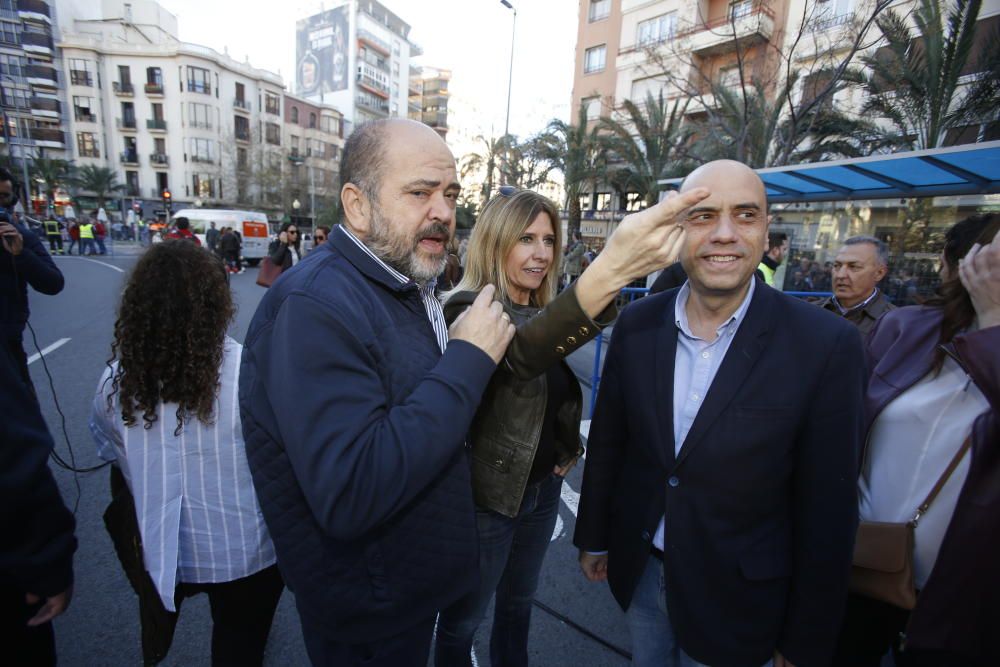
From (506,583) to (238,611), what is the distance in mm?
1067

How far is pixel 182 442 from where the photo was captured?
1.65 metres

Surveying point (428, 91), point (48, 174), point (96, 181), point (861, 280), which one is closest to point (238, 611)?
point (861, 280)

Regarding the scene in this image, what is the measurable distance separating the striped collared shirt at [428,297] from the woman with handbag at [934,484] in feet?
5.07

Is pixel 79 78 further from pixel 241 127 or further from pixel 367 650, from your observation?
pixel 367 650

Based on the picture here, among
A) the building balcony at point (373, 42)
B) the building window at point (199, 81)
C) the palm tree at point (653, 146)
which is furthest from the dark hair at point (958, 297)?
the building balcony at point (373, 42)

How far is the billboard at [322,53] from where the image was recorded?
6197 centimetres

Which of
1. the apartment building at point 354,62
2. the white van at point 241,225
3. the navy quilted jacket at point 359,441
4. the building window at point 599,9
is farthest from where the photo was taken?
the apartment building at point 354,62

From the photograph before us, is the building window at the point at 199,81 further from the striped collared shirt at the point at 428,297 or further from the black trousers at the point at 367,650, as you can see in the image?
the black trousers at the point at 367,650

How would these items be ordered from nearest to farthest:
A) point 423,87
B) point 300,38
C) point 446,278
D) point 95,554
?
point 95,554 < point 446,278 < point 300,38 < point 423,87

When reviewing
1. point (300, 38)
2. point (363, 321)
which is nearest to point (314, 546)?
point (363, 321)

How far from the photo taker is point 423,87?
77312 millimetres

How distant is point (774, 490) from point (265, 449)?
58.4 inches

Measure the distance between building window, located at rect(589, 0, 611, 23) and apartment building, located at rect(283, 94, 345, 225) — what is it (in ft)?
90.7

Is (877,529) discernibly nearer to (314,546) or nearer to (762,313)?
(762,313)
